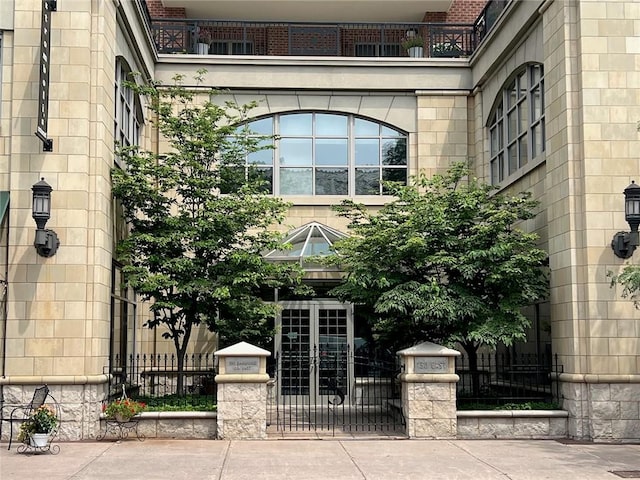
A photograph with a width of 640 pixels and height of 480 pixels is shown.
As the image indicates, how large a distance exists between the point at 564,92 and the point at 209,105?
23.9 ft

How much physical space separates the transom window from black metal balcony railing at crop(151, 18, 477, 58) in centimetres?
229

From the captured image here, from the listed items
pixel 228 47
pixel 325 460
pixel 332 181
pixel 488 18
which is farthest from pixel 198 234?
pixel 228 47

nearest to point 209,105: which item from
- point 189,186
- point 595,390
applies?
point 189,186

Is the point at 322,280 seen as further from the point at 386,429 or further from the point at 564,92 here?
the point at 564,92

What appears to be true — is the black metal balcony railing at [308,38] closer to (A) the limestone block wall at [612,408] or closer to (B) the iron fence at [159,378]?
(B) the iron fence at [159,378]

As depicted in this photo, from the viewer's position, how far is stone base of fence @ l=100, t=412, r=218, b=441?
14195 mm

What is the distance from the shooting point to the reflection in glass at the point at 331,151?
71.3ft

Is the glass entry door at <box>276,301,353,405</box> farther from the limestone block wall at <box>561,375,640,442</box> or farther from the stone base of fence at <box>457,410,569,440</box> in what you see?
the limestone block wall at <box>561,375,640,442</box>

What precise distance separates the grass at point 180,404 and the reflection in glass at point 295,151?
7792 millimetres

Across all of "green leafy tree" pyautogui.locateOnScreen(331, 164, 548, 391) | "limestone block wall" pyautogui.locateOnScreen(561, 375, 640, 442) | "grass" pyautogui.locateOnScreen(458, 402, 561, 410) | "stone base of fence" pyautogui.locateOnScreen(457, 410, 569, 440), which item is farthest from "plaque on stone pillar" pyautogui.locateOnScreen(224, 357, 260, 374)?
"limestone block wall" pyautogui.locateOnScreen(561, 375, 640, 442)

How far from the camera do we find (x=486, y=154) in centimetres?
2080

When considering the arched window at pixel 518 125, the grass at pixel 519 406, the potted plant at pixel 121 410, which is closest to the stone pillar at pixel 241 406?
the potted plant at pixel 121 410

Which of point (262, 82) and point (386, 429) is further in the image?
point (262, 82)

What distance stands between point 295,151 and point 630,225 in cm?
1017
